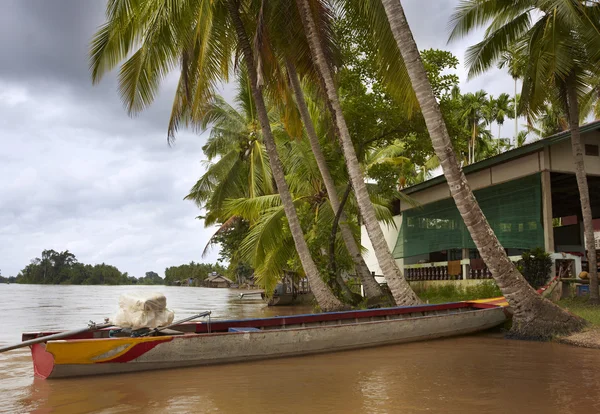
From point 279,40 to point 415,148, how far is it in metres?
5.38

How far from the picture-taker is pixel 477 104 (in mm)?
40188

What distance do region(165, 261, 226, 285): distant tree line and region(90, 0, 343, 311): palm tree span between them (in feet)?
254

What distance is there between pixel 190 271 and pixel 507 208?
8815 centimetres

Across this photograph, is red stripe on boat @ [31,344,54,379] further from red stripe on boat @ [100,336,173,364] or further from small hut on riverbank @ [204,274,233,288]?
small hut on riverbank @ [204,274,233,288]

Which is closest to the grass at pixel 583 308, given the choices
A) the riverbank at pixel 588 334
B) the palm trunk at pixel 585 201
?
the riverbank at pixel 588 334

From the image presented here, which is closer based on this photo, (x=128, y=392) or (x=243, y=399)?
(x=243, y=399)

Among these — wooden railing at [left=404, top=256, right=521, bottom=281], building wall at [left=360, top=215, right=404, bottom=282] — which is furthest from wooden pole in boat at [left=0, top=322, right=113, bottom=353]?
building wall at [left=360, top=215, right=404, bottom=282]

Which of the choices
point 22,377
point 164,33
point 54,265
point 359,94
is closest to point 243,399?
point 22,377

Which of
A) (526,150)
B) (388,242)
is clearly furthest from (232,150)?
(526,150)

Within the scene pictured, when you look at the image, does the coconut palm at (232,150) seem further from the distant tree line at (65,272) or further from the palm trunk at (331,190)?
the distant tree line at (65,272)

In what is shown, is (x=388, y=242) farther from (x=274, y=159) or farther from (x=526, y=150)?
(x=274, y=159)

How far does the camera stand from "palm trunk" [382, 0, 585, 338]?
31.8 ft

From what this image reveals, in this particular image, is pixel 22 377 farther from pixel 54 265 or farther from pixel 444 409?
pixel 54 265

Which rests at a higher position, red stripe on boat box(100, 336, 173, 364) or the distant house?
red stripe on boat box(100, 336, 173, 364)
